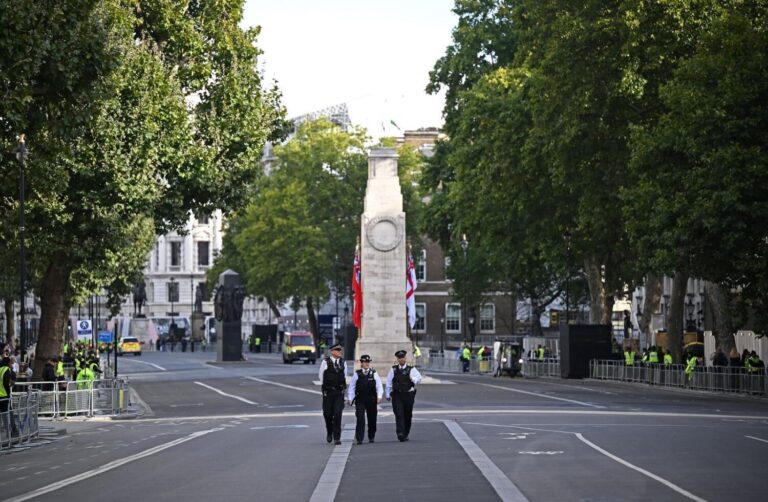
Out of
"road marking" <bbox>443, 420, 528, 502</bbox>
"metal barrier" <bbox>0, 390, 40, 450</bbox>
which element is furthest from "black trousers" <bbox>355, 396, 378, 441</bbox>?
"metal barrier" <bbox>0, 390, 40, 450</bbox>

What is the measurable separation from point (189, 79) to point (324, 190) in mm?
67091

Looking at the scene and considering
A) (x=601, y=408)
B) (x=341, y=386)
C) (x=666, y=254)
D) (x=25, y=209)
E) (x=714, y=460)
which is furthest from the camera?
(x=666, y=254)

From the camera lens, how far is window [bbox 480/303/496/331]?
13275 centimetres

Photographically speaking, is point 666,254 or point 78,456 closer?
point 78,456

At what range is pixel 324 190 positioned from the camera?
117375mm

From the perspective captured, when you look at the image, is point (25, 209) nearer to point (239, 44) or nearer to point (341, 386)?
point (239, 44)

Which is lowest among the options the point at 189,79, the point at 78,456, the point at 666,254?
the point at 78,456

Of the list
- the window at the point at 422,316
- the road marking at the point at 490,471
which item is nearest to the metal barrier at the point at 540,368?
the road marking at the point at 490,471

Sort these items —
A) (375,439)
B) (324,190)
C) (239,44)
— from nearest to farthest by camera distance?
(375,439) < (239,44) < (324,190)

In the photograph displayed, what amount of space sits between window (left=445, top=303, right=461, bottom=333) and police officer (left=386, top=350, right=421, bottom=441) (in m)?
104

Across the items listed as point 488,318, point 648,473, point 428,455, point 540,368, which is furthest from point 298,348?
point 648,473

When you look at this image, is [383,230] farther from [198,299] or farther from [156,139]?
[198,299]

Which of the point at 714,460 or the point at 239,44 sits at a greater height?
the point at 239,44

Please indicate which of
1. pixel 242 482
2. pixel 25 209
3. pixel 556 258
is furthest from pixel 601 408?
pixel 556 258
